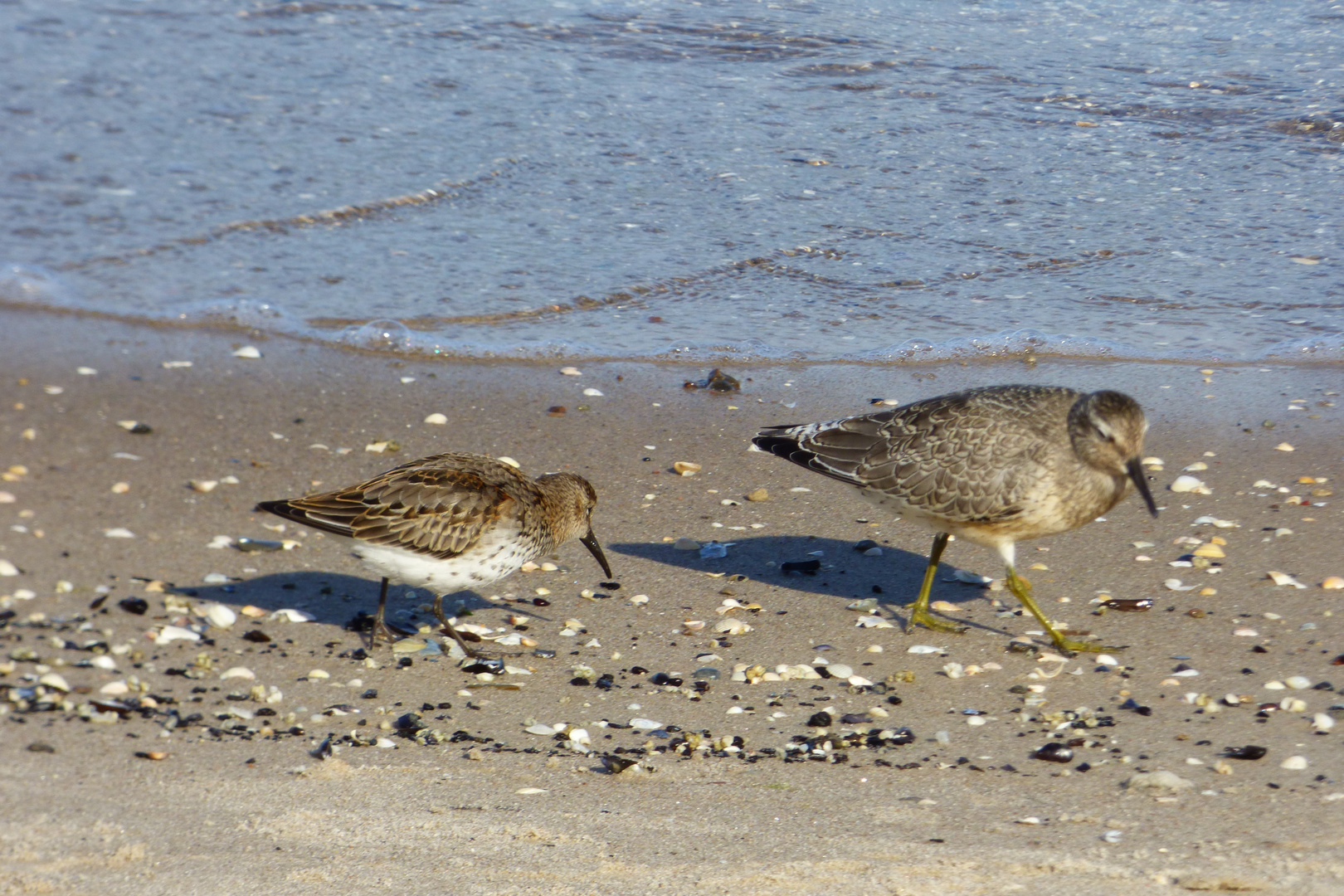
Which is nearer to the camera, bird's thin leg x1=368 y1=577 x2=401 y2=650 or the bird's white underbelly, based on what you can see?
the bird's white underbelly

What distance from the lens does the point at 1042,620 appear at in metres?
5.64

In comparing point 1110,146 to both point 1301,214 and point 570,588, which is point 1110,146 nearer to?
point 1301,214

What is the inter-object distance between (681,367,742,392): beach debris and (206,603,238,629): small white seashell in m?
3.32

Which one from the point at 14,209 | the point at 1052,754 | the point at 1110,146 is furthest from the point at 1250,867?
the point at 14,209

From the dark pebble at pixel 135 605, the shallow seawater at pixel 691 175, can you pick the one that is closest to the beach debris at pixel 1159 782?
the dark pebble at pixel 135 605

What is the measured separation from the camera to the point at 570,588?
6441mm

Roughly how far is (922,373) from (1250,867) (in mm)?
4903

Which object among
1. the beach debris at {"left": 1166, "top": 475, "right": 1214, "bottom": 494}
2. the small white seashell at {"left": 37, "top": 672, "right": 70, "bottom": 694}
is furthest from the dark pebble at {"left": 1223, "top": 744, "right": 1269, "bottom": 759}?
the small white seashell at {"left": 37, "top": 672, "right": 70, "bottom": 694}

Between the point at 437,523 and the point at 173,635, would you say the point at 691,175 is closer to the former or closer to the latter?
the point at 437,523

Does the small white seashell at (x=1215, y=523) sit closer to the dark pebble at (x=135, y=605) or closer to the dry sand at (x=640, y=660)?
the dry sand at (x=640, y=660)

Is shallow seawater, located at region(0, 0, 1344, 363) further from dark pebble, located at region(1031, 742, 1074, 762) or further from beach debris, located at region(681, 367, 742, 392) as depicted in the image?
dark pebble, located at region(1031, 742, 1074, 762)

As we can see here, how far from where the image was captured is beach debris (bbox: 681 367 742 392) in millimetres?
8227

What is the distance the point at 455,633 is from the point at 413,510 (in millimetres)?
599

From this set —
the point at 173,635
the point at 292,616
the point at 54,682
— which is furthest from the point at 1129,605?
the point at 54,682
